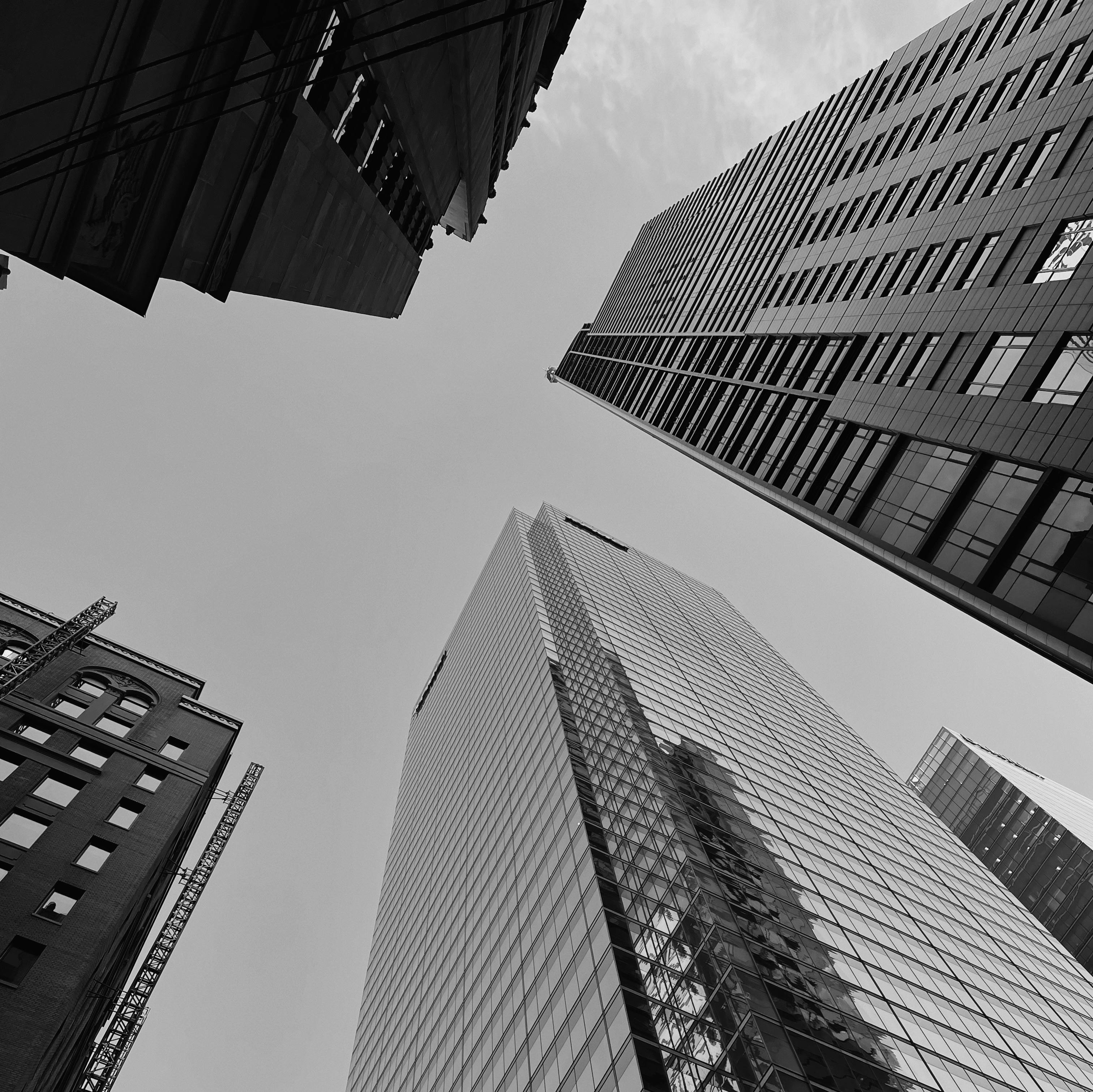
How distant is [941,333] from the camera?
3538 cm

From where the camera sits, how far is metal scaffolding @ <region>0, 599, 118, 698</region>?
123 feet

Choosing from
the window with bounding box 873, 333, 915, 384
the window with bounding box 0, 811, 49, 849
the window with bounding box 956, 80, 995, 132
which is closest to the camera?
the window with bounding box 0, 811, 49, 849

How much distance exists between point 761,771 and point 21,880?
46.1 m

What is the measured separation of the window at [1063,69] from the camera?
3491 centimetres

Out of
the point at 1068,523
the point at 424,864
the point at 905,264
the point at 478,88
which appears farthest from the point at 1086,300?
the point at 424,864

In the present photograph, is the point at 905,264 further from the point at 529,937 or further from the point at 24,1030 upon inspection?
the point at 24,1030

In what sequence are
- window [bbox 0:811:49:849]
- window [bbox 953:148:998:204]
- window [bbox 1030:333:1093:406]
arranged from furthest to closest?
Answer: 1. window [bbox 953:148:998:204]
2. window [bbox 0:811:49:849]
3. window [bbox 1030:333:1093:406]

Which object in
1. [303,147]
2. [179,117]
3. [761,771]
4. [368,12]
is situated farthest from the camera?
[761,771]

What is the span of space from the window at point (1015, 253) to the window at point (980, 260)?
4.19ft

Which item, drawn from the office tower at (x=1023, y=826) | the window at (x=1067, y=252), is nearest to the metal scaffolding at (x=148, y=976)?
the window at (x=1067, y=252)

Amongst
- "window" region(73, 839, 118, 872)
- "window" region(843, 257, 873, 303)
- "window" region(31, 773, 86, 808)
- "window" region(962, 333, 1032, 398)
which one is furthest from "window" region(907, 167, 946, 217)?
"window" region(31, 773, 86, 808)

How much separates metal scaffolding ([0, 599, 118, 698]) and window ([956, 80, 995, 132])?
56592 millimetres

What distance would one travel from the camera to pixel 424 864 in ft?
259

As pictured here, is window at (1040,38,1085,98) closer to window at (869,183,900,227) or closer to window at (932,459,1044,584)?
window at (869,183,900,227)
